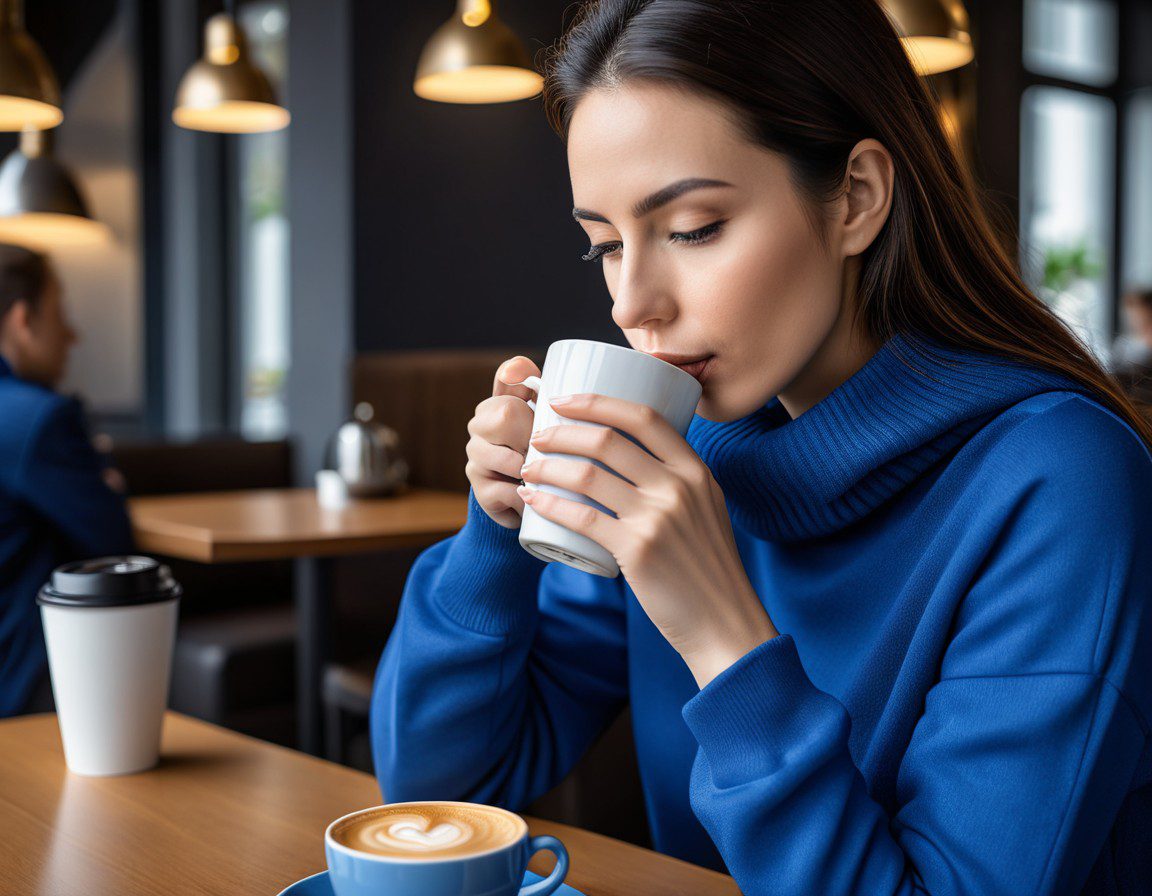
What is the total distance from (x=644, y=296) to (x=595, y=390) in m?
0.13

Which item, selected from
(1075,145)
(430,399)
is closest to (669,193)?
(430,399)

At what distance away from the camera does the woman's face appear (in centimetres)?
86

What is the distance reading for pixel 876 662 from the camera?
89cm

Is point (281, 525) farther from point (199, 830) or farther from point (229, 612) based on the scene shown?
point (199, 830)

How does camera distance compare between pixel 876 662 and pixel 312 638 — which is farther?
pixel 312 638

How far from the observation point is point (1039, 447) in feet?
2.62

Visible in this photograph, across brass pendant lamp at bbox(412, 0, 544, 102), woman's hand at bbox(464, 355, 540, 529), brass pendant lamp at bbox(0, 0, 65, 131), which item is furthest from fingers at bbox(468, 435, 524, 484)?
brass pendant lamp at bbox(412, 0, 544, 102)

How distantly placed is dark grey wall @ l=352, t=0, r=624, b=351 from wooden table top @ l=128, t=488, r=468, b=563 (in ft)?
3.55

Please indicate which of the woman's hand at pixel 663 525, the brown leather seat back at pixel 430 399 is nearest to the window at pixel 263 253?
the brown leather seat back at pixel 430 399

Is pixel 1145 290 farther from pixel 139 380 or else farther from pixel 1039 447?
pixel 1039 447

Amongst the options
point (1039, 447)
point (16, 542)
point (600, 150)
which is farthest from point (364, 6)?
point (1039, 447)

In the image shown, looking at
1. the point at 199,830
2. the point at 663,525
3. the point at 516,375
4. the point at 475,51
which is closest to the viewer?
the point at 663,525

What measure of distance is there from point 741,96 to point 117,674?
70 centimetres

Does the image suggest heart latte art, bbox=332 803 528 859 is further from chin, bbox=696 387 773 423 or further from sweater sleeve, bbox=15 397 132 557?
sweater sleeve, bbox=15 397 132 557
